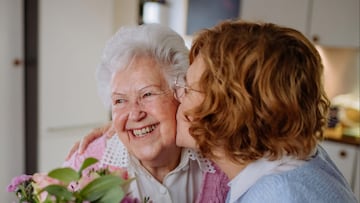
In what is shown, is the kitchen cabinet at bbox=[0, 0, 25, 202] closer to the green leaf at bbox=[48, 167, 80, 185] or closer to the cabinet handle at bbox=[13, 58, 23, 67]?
the cabinet handle at bbox=[13, 58, 23, 67]

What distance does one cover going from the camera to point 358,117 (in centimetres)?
277

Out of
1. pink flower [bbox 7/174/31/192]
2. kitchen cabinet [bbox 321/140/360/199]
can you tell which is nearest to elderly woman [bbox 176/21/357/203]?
pink flower [bbox 7/174/31/192]

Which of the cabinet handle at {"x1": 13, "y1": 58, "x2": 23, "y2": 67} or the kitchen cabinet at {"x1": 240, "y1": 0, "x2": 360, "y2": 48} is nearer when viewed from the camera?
the cabinet handle at {"x1": 13, "y1": 58, "x2": 23, "y2": 67}

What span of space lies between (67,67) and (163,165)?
64.8 inches

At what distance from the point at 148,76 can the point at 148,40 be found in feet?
0.35

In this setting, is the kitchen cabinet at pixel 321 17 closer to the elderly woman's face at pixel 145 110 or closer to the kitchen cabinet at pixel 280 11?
the kitchen cabinet at pixel 280 11

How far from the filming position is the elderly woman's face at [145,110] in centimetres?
112

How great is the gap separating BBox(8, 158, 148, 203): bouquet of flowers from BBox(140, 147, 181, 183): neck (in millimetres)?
429

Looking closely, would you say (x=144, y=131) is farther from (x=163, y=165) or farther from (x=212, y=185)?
(x=212, y=185)

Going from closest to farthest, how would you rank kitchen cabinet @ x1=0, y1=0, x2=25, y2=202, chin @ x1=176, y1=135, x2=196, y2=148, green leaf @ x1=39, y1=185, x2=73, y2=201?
green leaf @ x1=39, y1=185, x2=73, y2=201 < chin @ x1=176, y1=135, x2=196, y2=148 < kitchen cabinet @ x1=0, y1=0, x2=25, y2=202

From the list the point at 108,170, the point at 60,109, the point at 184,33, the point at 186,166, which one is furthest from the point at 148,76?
the point at 184,33

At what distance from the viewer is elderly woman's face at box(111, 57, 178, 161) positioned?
3.67 ft

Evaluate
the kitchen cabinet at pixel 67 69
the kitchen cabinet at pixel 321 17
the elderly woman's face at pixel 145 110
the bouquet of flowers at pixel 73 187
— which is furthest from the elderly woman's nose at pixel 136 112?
the kitchen cabinet at pixel 321 17

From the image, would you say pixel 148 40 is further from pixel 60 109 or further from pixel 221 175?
pixel 60 109
